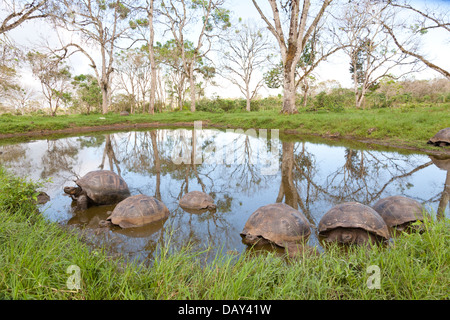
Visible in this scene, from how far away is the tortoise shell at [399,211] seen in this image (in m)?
3.64

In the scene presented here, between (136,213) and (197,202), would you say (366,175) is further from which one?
(136,213)

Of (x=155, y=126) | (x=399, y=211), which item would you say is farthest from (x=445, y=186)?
(x=155, y=126)

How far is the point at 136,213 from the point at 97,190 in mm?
1298

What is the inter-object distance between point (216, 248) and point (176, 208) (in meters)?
1.62

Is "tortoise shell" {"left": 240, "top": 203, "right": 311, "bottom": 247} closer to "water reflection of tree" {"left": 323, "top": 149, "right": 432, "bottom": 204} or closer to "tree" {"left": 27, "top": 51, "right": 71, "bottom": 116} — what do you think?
"water reflection of tree" {"left": 323, "top": 149, "right": 432, "bottom": 204}

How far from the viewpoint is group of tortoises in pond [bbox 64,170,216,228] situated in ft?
12.9

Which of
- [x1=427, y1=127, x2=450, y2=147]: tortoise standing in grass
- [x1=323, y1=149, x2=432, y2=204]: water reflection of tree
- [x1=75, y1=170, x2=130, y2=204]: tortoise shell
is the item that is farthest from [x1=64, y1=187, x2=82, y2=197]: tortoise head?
[x1=427, y1=127, x2=450, y2=147]: tortoise standing in grass

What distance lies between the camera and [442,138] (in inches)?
345

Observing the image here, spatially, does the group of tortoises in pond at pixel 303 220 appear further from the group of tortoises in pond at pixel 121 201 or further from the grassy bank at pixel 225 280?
the grassy bank at pixel 225 280

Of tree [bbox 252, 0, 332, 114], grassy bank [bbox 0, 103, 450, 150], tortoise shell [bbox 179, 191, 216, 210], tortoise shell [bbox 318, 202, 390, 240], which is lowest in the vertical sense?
tortoise shell [bbox 179, 191, 216, 210]

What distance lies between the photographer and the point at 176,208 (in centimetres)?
466

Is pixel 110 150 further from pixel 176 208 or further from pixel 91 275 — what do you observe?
pixel 91 275

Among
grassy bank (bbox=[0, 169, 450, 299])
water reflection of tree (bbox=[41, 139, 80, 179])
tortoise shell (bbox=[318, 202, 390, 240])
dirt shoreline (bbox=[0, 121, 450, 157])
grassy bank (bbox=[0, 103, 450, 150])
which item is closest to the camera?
grassy bank (bbox=[0, 169, 450, 299])

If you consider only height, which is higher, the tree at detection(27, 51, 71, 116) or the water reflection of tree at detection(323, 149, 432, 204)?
the tree at detection(27, 51, 71, 116)
